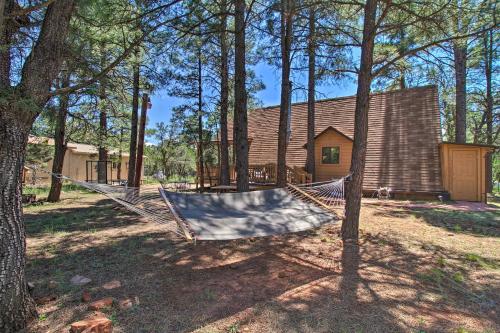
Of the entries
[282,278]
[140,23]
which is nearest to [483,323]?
[282,278]

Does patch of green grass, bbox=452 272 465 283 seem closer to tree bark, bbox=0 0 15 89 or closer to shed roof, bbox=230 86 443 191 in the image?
tree bark, bbox=0 0 15 89

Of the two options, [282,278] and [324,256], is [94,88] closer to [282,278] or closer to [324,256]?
[282,278]

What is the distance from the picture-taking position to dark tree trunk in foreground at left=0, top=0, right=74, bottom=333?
219 centimetres

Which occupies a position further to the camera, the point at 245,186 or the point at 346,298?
the point at 245,186

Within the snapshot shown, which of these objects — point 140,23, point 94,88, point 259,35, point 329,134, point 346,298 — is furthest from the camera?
point 329,134

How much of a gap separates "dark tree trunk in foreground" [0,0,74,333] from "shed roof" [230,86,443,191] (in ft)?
32.5

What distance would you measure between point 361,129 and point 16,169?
4121 millimetres

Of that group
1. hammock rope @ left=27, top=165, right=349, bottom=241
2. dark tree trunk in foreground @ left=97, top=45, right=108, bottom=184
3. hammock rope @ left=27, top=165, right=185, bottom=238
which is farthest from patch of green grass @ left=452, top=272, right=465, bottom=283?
dark tree trunk in foreground @ left=97, top=45, right=108, bottom=184

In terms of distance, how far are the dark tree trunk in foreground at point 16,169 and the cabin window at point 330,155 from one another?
1028 centimetres

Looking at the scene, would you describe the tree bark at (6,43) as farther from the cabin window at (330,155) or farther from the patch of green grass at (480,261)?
the cabin window at (330,155)

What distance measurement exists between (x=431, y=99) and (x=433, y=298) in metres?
10.1

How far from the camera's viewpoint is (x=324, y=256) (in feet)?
13.1

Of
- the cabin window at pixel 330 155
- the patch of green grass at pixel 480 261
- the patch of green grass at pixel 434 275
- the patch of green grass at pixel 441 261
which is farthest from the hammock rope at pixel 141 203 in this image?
the cabin window at pixel 330 155

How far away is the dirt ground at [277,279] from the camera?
2.38m
